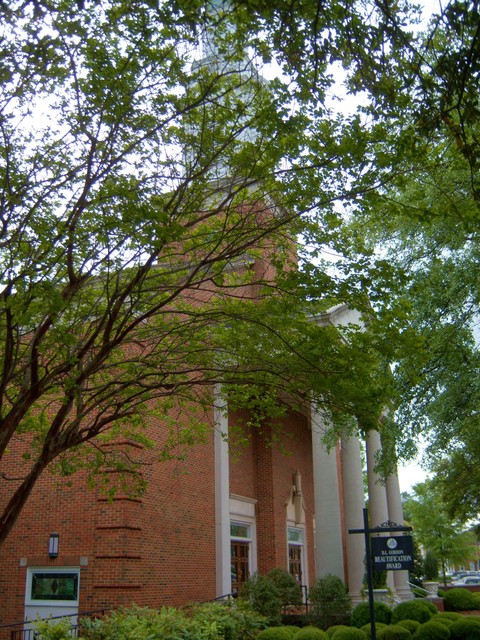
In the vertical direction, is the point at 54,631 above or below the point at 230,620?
above

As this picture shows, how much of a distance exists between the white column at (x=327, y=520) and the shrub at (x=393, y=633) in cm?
409

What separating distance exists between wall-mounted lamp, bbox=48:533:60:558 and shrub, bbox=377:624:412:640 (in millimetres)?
7378

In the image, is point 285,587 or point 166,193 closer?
point 166,193

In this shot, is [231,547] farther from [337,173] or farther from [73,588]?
[337,173]

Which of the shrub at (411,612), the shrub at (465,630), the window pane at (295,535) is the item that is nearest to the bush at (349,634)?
the shrub at (465,630)

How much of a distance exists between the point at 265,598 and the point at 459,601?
32.8 feet

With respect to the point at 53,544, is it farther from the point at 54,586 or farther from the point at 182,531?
the point at 182,531

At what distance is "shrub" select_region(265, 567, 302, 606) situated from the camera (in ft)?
67.1

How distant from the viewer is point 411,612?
17844 mm

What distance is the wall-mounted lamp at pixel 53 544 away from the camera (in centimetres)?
1586

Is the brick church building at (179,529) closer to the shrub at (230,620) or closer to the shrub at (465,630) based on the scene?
the shrub at (230,620)

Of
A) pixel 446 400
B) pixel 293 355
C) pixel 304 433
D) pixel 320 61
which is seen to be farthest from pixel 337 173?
pixel 304 433

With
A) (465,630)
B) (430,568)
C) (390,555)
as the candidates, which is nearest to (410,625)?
(465,630)

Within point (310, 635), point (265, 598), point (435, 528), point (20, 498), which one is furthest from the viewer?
point (435, 528)
